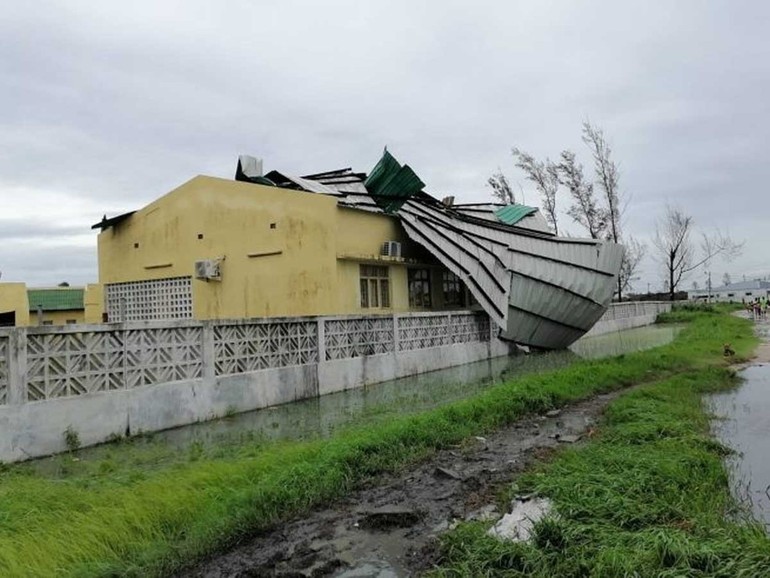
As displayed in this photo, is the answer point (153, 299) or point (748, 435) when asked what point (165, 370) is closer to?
point (748, 435)

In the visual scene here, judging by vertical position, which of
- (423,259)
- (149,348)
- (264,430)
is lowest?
(264,430)

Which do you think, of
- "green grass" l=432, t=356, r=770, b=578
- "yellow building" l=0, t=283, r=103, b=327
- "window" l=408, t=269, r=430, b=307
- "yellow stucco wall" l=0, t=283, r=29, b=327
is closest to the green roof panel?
"window" l=408, t=269, r=430, b=307

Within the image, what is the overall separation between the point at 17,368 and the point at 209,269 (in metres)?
11.2

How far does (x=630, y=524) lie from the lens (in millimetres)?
3617

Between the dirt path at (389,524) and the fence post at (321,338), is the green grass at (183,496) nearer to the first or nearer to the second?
the dirt path at (389,524)

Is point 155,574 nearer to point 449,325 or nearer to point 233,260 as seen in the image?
point 449,325

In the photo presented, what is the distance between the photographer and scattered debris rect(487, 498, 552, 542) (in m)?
3.64

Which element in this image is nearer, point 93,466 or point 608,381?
point 93,466

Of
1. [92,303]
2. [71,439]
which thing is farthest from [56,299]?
[71,439]

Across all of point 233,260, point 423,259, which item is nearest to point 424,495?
point 233,260

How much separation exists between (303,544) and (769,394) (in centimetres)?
805

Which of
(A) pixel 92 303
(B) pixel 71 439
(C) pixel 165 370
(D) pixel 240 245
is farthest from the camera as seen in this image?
(A) pixel 92 303

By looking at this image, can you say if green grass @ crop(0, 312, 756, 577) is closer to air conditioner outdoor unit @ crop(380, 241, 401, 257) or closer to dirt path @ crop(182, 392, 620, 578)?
dirt path @ crop(182, 392, 620, 578)

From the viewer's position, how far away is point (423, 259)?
66.0 feet
